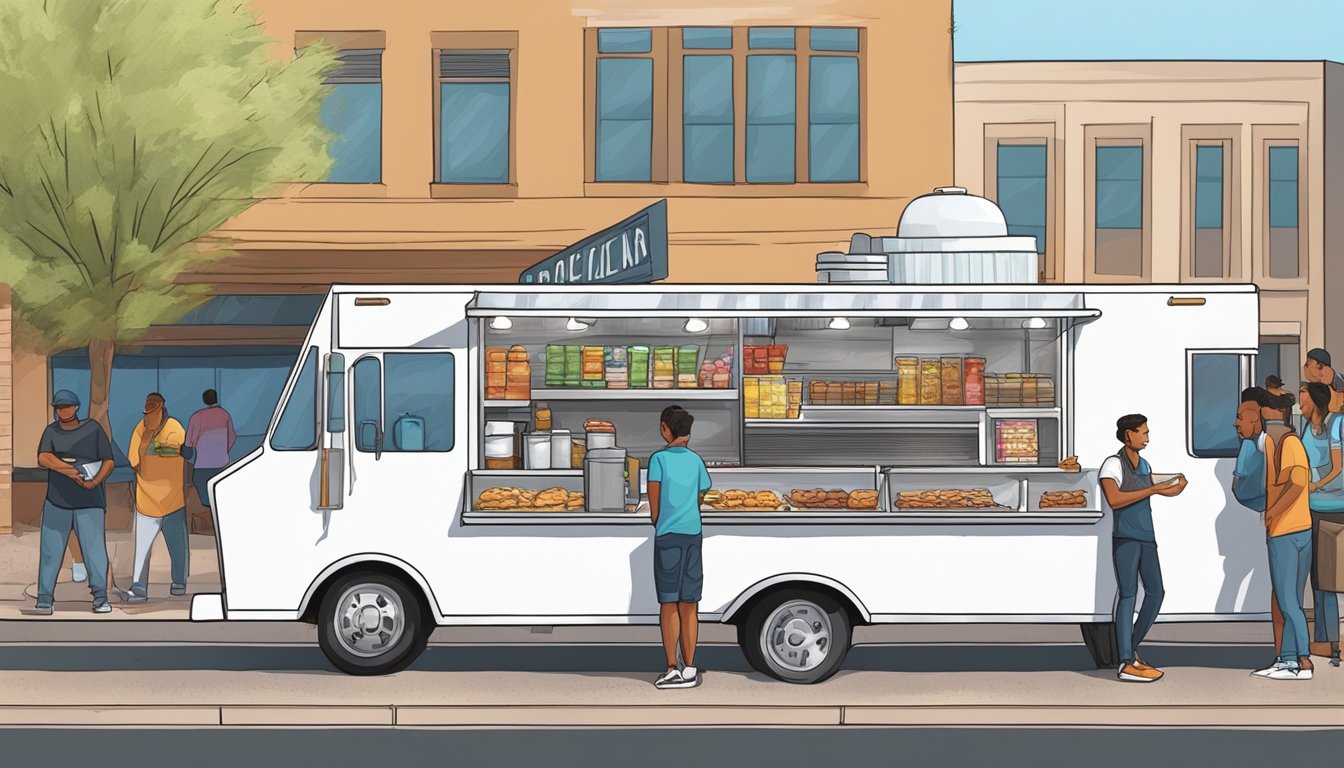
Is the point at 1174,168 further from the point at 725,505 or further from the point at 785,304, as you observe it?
the point at 725,505

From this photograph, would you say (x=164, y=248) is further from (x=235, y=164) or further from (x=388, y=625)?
(x=388, y=625)

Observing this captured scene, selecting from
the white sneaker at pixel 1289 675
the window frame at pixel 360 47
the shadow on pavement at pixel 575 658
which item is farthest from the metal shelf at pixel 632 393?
the window frame at pixel 360 47

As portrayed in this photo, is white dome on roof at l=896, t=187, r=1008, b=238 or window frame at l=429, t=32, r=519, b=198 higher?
window frame at l=429, t=32, r=519, b=198

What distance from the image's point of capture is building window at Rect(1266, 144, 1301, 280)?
26188 millimetres

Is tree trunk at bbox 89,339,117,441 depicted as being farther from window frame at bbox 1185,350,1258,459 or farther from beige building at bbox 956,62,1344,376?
beige building at bbox 956,62,1344,376

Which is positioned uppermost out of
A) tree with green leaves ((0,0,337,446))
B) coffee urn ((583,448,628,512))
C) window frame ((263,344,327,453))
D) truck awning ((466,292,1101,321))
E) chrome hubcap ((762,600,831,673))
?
tree with green leaves ((0,0,337,446))

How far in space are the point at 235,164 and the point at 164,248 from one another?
→ 3.36 feet

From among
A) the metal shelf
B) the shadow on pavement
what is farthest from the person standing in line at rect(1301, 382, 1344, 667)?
the metal shelf

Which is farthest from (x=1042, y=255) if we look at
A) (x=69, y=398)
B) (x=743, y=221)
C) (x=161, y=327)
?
(x=69, y=398)

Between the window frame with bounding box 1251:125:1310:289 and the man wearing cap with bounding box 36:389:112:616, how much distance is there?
1672cm

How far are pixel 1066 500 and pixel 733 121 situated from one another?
41.0ft

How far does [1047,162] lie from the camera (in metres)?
25.8

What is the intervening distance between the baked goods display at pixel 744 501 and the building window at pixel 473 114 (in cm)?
1237

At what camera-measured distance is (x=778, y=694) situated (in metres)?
11.2
